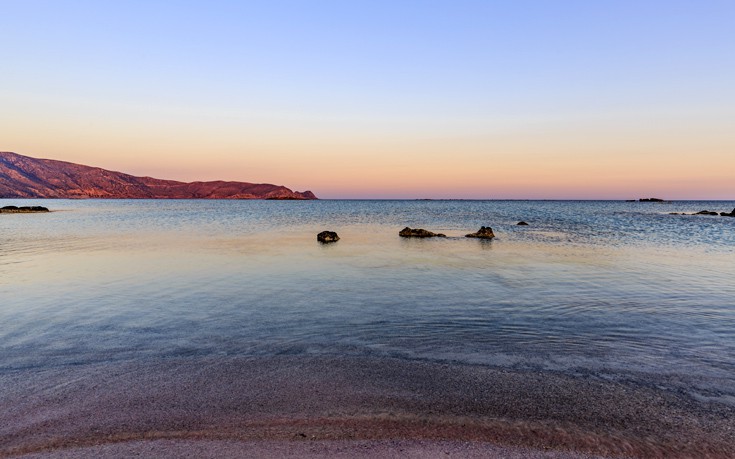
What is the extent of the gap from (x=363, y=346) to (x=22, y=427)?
17.8 feet

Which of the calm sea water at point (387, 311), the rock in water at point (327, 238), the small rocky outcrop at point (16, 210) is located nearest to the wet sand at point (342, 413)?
the calm sea water at point (387, 311)

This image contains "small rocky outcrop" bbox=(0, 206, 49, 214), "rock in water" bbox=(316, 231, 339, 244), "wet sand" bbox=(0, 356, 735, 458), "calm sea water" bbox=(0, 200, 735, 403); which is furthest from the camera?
"small rocky outcrop" bbox=(0, 206, 49, 214)

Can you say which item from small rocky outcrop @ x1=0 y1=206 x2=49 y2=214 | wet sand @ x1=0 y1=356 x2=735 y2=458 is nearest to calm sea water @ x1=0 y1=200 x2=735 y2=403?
wet sand @ x1=0 y1=356 x2=735 y2=458

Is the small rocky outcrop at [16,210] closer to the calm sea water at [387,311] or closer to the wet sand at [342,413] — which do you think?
the calm sea water at [387,311]

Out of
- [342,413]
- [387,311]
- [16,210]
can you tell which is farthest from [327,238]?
[16,210]

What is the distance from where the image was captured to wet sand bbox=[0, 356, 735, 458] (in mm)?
4676

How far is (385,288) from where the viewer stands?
14633 millimetres

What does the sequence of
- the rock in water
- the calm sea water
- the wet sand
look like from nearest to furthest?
the wet sand < the calm sea water < the rock in water

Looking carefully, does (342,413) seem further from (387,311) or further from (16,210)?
(16,210)

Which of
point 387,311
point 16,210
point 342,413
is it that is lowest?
point 387,311

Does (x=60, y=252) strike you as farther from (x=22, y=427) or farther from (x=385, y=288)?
(x=22, y=427)

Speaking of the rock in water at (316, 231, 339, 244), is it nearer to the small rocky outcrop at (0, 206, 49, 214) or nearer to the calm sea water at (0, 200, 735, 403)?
the calm sea water at (0, 200, 735, 403)

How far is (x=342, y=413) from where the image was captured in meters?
5.48

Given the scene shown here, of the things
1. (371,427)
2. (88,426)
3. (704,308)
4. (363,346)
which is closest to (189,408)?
(88,426)
